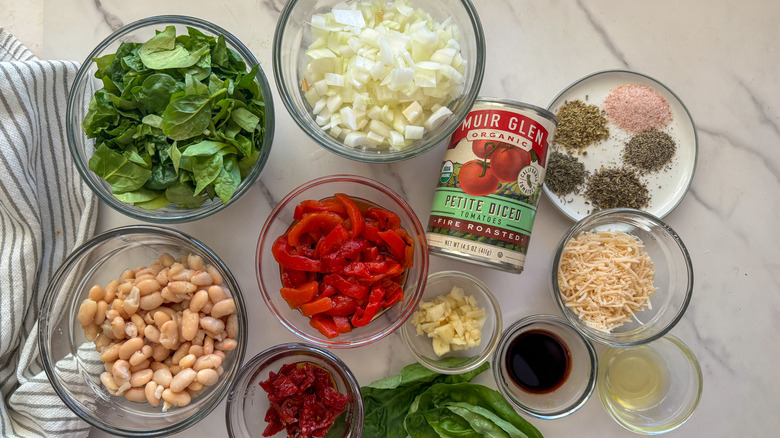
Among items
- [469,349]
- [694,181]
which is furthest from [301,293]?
[694,181]

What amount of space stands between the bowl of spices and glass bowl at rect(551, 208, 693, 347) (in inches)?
3.5

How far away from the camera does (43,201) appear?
158 centimetres

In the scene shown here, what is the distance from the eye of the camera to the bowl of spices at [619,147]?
161cm

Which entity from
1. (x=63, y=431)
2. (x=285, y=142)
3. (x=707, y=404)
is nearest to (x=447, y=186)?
(x=285, y=142)

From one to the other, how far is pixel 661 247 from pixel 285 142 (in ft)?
3.95

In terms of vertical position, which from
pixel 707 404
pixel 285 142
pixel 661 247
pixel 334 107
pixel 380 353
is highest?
pixel 334 107

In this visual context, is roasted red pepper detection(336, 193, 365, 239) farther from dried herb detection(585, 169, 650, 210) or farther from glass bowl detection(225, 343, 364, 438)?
dried herb detection(585, 169, 650, 210)

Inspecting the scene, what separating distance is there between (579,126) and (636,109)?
0.19m

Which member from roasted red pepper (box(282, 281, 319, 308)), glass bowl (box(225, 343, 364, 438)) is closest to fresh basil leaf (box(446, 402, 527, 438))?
glass bowl (box(225, 343, 364, 438))

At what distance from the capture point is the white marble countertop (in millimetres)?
1628

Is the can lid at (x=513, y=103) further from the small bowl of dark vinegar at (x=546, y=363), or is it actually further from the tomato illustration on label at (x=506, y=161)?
the small bowl of dark vinegar at (x=546, y=363)

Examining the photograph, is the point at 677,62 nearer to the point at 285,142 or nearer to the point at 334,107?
the point at 334,107

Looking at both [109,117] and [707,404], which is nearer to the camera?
[109,117]

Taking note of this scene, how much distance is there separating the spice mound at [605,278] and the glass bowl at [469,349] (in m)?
0.23
